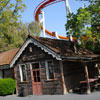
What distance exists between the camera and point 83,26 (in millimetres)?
18188

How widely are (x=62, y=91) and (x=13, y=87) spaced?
6144 mm

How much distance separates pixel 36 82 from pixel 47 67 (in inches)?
77.9

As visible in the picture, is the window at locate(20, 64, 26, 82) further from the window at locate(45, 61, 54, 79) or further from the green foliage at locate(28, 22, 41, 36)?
the green foliage at locate(28, 22, 41, 36)

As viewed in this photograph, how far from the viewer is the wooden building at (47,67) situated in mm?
15719

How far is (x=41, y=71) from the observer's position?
1695 centimetres

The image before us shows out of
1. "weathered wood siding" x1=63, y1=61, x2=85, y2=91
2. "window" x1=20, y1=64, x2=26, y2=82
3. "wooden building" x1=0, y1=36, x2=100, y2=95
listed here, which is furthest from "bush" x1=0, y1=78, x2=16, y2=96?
"weathered wood siding" x1=63, y1=61, x2=85, y2=91

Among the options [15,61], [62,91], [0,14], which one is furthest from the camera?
[0,14]

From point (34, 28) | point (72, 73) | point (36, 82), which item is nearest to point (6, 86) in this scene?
point (36, 82)

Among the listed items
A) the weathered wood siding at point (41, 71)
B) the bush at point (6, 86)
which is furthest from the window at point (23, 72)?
the bush at point (6, 86)

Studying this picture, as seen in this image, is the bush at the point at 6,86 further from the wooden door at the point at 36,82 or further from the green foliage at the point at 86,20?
the green foliage at the point at 86,20

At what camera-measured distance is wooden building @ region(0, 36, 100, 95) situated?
1572cm

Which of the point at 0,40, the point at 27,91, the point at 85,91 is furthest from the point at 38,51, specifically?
the point at 0,40

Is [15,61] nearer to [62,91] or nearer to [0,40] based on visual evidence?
[62,91]

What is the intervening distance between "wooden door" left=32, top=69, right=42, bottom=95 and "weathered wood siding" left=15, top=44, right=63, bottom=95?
40cm
